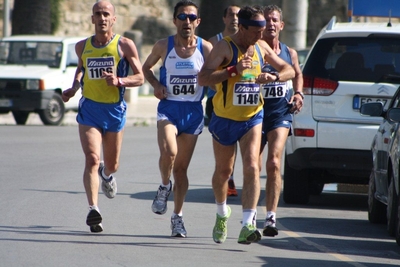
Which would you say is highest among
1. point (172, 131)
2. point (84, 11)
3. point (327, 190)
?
point (84, 11)

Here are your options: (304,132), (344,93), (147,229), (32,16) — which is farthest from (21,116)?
(147,229)

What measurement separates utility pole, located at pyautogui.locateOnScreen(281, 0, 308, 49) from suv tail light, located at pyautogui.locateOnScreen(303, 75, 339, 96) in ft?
47.8

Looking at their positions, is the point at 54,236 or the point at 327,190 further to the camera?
the point at 327,190

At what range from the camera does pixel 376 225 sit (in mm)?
10570

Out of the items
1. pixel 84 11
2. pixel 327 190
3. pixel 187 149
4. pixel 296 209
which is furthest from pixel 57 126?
pixel 84 11

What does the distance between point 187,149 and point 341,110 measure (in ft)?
8.60

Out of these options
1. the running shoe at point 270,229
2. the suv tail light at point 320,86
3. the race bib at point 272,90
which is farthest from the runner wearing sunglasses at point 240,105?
the suv tail light at point 320,86

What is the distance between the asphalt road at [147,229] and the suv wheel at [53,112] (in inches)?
260

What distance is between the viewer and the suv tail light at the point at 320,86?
36.8 ft

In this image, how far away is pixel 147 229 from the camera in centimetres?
960

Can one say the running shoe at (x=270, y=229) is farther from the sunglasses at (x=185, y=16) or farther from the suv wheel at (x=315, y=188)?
the suv wheel at (x=315, y=188)

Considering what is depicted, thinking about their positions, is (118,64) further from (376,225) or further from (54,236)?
(376,225)

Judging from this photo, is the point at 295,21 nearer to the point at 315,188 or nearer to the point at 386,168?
the point at 315,188

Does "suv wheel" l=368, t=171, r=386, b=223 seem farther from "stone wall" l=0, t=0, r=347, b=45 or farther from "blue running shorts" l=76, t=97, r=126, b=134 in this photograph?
"stone wall" l=0, t=0, r=347, b=45
